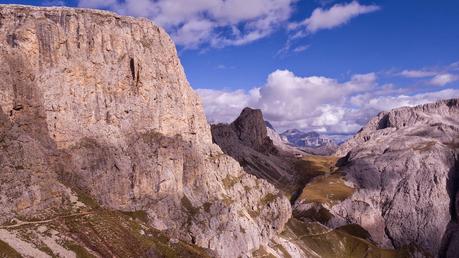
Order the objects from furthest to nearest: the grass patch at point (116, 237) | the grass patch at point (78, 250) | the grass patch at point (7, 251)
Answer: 1. the grass patch at point (116, 237)
2. the grass patch at point (78, 250)
3. the grass patch at point (7, 251)

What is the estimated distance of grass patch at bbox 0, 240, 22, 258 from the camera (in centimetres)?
14511

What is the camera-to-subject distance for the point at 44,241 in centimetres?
16038

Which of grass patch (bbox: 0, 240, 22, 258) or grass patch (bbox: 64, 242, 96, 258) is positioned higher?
grass patch (bbox: 0, 240, 22, 258)

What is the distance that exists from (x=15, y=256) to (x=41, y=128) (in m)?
61.2

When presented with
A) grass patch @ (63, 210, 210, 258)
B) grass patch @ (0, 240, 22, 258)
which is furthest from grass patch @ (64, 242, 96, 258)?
grass patch @ (0, 240, 22, 258)

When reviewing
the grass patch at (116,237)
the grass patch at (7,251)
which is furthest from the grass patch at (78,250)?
the grass patch at (7,251)

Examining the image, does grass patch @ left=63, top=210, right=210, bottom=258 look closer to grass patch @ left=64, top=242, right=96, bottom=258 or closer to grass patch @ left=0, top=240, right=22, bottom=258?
grass patch @ left=64, top=242, right=96, bottom=258

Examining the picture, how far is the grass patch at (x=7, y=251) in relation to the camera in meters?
145

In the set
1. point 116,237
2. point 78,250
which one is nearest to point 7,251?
point 78,250

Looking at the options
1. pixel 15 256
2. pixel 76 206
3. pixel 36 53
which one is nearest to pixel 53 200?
pixel 76 206

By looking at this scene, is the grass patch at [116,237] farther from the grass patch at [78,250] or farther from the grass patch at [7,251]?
the grass patch at [7,251]

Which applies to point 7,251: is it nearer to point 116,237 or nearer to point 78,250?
point 78,250

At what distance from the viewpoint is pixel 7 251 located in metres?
146

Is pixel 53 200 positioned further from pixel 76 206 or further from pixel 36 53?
pixel 36 53
